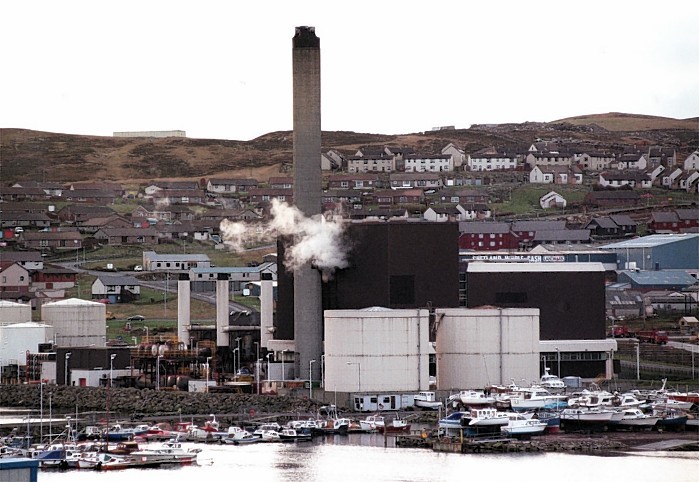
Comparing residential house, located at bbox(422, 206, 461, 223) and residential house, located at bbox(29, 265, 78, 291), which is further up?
residential house, located at bbox(422, 206, 461, 223)

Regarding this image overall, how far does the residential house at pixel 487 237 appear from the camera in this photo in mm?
168625

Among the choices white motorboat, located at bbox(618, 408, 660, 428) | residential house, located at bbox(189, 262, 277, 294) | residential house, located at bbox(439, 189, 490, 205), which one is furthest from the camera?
residential house, located at bbox(439, 189, 490, 205)

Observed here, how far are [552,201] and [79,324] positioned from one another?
87.9m

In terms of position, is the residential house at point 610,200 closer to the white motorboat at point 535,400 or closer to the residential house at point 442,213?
the residential house at point 442,213

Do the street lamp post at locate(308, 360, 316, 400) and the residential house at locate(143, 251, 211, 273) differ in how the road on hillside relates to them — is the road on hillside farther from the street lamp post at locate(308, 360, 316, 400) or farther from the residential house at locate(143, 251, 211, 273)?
the street lamp post at locate(308, 360, 316, 400)

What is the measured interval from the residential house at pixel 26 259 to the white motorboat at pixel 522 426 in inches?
3072

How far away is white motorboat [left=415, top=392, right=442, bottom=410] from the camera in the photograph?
314 feet

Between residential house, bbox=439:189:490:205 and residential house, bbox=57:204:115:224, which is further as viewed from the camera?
residential house, bbox=439:189:490:205

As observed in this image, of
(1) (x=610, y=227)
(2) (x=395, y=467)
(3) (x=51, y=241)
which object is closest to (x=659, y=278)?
(1) (x=610, y=227)

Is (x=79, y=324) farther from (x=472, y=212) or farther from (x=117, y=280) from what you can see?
(x=472, y=212)

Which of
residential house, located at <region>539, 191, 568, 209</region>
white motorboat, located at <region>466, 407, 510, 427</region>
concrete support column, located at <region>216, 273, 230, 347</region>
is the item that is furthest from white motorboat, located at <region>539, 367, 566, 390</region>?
residential house, located at <region>539, 191, 568, 209</region>

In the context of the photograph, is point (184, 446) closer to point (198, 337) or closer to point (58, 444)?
point (58, 444)

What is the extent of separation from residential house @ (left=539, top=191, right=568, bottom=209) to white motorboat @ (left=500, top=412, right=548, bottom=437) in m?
108

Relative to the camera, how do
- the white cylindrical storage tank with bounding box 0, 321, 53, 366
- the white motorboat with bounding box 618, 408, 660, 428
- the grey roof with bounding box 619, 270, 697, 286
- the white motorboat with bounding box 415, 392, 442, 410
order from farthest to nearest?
the grey roof with bounding box 619, 270, 697, 286 < the white cylindrical storage tank with bounding box 0, 321, 53, 366 < the white motorboat with bounding box 415, 392, 442, 410 < the white motorboat with bounding box 618, 408, 660, 428
